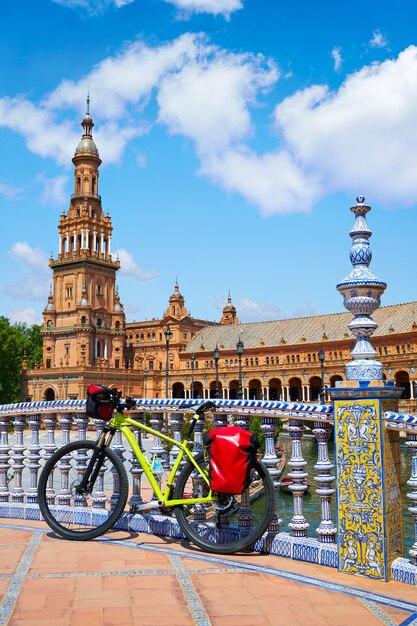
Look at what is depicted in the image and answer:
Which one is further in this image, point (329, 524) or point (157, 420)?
point (157, 420)

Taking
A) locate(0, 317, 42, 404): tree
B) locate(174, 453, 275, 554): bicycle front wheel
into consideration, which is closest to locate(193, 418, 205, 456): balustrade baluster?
locate(174, 453, 275, 554): bicycle front wheel

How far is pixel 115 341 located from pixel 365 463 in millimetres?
76629

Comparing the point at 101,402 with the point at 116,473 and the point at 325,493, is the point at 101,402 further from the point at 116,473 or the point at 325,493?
the point at 325,493

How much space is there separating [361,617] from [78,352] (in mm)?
74291

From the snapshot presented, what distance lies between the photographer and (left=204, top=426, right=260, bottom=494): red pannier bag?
18.4ft

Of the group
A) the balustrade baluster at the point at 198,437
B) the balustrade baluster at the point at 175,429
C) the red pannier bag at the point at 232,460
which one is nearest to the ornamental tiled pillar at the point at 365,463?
the red pannier bag at the point at 232,460

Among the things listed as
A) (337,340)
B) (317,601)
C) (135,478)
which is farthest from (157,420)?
(337,340)

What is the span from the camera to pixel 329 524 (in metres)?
5.67

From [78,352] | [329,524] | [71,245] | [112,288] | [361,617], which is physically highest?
[71,245]

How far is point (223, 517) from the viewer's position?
6.18m

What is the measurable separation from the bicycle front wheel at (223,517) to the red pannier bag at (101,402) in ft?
3.30

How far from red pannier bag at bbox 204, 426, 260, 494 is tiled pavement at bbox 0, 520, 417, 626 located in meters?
0.69

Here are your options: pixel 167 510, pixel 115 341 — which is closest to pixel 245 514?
pixel 167 510

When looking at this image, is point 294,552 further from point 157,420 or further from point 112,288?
point 112,288
